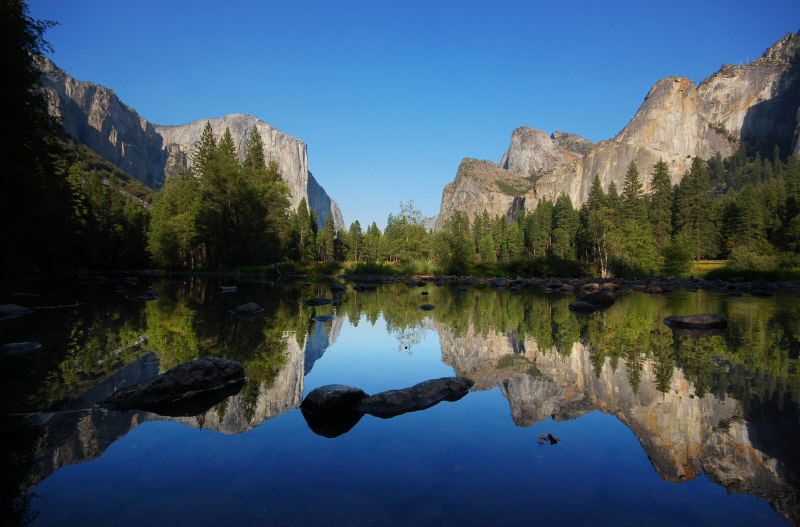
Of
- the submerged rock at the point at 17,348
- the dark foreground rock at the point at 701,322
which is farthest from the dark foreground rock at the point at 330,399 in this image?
the dark foreground rock at the point at 701,322

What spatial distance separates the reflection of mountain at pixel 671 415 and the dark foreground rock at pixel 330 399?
206 centimetres

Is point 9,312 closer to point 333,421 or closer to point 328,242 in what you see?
point 333,421

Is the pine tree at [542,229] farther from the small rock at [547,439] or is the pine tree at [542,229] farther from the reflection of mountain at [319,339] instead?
the small rock at [547,439]

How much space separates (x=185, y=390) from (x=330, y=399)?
84.1 inches

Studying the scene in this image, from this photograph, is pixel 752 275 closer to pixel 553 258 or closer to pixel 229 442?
pixel 553 258

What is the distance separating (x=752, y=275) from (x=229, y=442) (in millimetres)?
48311

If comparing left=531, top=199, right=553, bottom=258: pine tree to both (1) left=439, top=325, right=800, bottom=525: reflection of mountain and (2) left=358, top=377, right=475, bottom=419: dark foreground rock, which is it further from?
(2) left=358, top=377, right=475, bottom=419: dark foreground rock

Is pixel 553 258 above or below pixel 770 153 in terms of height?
below

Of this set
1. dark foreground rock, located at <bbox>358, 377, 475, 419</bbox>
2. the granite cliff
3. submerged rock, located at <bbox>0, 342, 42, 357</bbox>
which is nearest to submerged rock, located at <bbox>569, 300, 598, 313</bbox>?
dark foreground rock, located at <bbox>358, 377, 475, 419</bbox>

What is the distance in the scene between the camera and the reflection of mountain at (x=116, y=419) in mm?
3754

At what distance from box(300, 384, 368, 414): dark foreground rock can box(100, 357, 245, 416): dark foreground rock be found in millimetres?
1258

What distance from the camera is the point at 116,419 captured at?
4660 mm

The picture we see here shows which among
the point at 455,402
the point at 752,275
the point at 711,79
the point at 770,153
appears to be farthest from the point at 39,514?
the point at 711,79

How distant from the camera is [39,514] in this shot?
279 cm
